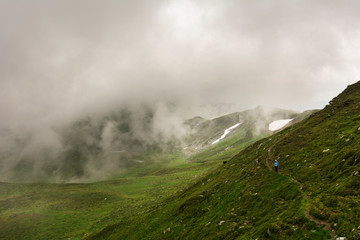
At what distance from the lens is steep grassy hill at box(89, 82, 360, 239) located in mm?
19156

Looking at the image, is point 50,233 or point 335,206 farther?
point 50,233

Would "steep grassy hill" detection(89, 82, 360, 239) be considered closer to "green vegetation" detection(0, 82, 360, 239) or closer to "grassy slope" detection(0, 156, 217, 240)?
"green vegetation" detection(0, 82, 360, 239)

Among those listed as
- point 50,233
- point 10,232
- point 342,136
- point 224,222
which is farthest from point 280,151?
point 10,232

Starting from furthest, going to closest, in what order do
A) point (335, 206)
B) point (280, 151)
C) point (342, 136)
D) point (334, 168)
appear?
1. point (280, 151)
2. point (342, 136)
3. point (334, 168)
4. point (335, 206)

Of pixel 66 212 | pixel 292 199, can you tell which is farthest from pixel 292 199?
pixel 66 212

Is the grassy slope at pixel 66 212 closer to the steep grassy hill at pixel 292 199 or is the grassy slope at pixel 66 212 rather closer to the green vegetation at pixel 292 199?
the green vegetation at pixel 292 199

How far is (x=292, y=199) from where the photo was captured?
26359 millimetres

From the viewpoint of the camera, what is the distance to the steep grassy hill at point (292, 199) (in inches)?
754

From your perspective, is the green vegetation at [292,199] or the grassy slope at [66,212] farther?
the grassy slope at [66,212]

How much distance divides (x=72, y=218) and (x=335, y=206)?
5488 inches

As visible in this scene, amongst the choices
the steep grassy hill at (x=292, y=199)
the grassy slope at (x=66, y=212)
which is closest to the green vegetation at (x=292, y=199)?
the steep grassy hill at (x=292, y=199)

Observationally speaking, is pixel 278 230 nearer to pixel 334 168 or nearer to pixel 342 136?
pixel 334 168

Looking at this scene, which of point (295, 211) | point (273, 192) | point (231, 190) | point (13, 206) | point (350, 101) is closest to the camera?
point (295, 211)

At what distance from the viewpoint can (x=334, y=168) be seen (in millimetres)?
26953
